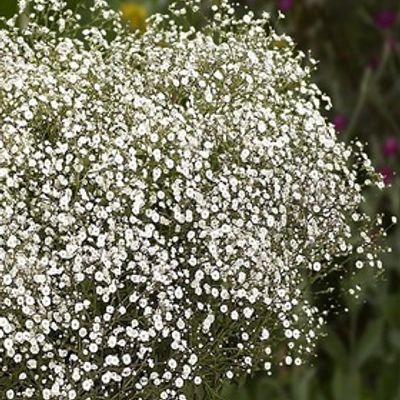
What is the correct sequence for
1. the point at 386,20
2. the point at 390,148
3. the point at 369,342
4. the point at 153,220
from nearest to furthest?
the point at 153,220 < the point at 369,342 < the point at 390,148 < the point at 386,20

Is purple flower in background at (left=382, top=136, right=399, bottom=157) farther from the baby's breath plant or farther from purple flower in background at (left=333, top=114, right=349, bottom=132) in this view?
the baby's breath plant

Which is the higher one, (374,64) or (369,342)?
(374,64)

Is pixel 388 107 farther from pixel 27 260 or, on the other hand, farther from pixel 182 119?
pixel 27 260

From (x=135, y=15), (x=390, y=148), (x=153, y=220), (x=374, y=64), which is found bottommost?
(x=153, y=220)

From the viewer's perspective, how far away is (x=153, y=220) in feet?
4.86

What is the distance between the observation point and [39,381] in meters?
1.47

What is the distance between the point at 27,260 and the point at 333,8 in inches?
69.1

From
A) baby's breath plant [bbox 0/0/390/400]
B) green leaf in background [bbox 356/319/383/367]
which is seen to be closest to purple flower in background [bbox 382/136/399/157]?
green leaf in background [bbox 356/319/383/367]

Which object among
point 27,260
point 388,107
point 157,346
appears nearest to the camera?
point 27,260

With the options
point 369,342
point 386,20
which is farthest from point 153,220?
point 386,20

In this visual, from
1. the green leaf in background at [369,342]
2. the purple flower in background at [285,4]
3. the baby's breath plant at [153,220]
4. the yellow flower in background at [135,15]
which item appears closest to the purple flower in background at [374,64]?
the purple flower in background at [285,4]

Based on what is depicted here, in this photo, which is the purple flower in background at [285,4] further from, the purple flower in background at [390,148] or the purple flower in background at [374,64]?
the purple flower in background at [390,148]

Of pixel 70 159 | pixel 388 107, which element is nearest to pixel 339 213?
pixel 70 159

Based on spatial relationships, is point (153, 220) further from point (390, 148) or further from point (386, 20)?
point (386, 20)
